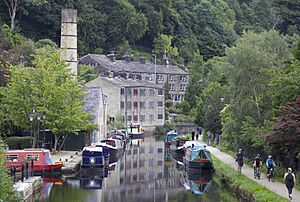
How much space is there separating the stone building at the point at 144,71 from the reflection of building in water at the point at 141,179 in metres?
47.8

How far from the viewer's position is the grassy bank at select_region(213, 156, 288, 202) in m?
28.9

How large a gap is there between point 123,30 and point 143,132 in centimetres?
3806

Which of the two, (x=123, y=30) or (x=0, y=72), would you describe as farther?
(x=123, y=30)

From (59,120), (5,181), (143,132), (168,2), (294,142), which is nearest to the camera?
(5,181)

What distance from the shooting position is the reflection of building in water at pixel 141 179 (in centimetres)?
3603

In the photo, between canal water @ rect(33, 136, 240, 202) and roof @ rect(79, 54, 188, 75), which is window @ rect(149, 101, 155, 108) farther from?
canal water @ rect(33, 136, 240, 202)

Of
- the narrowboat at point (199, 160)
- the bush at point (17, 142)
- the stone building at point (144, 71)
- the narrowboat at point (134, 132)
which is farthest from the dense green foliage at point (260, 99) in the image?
the stone building at point (144, 71)

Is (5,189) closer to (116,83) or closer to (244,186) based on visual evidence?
(244,186)

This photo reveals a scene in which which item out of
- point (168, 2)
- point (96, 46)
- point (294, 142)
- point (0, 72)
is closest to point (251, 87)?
point (294, 142)

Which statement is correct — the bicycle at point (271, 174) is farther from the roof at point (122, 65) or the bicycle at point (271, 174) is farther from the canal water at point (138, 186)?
the roof at point (122, 65)

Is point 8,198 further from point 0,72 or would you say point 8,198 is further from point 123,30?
point 123,30

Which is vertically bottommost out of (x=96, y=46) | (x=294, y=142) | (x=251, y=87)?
(x=294, y=142)

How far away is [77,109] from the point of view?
2020 inches

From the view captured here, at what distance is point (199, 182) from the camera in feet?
136
